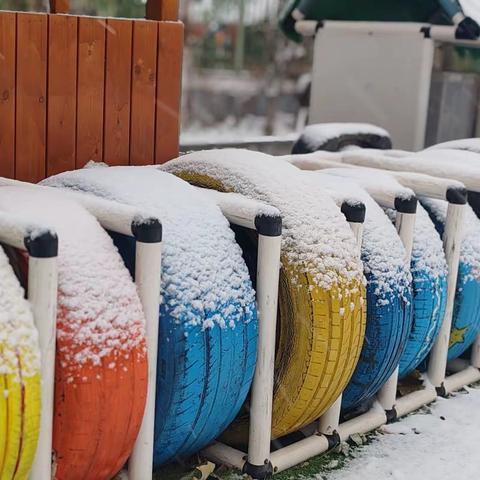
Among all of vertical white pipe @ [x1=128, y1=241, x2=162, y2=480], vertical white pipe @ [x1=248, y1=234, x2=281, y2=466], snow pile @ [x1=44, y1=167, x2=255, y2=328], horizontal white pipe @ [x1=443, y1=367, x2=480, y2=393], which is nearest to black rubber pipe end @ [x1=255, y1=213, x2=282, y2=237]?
vertical white pipe @ [x1=248, y1=234, x2=281, y2=466]

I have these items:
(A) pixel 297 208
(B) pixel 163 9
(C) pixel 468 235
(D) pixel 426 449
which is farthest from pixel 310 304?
(B) pixel 163 9

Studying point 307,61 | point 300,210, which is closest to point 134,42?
point 300,210

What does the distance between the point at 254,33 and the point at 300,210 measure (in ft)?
96.5

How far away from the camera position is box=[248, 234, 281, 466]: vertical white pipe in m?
2.91

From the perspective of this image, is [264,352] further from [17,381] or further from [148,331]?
[17,381]

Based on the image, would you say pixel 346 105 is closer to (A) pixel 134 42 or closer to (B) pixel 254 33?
(A) pixel 134 42

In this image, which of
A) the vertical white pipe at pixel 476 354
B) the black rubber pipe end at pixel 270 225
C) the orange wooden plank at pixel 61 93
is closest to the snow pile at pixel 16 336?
the black rubber pipe end at pixel 270 225

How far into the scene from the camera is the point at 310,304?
3.07 metres

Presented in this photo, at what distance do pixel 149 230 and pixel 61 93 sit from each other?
1552 millimetres

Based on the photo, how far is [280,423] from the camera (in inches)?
126

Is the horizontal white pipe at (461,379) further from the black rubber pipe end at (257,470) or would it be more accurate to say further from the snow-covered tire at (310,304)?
the black rubber pipe end at (257,470)

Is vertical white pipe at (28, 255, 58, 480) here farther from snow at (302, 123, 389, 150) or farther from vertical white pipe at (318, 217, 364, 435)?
snow at (302, 123, 389, 150)

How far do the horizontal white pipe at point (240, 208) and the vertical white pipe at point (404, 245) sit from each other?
720 mm

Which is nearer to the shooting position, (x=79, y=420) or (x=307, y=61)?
(x=79, y=420)
